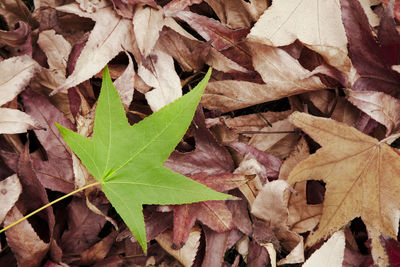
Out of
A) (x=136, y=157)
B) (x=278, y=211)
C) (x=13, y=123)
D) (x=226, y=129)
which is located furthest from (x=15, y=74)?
(x=278, y=211)

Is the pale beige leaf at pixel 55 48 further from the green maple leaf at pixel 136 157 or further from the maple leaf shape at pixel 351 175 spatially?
the maple leaf shape at pixel 351 175

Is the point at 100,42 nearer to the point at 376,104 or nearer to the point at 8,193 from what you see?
the point at 8,193

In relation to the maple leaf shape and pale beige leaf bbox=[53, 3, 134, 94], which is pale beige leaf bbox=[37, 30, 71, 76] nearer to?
pale beige leaf bbox=[53, 3, 134, 94]

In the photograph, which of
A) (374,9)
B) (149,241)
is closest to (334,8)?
(374,9)

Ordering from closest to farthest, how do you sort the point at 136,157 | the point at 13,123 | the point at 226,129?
the point at 136,157 < the point at 13,123 < the point at 226,129

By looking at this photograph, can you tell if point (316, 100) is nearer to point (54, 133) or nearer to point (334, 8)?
point (334, 8)
